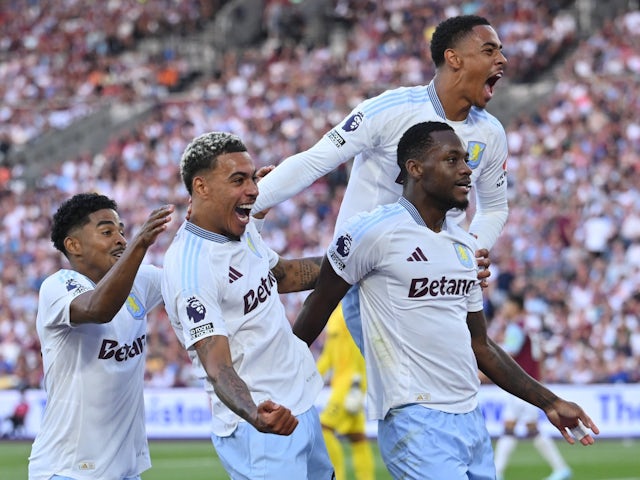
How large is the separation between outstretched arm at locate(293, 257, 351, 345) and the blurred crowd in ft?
45.4

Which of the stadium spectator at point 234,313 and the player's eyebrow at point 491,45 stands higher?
the player's eyebrow at point 491,45

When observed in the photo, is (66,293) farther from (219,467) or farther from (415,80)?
(415,80)

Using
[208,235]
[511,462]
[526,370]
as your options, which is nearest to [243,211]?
[208,235]

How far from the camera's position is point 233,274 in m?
6.30

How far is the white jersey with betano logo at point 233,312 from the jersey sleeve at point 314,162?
552 mm

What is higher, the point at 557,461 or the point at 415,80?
the point at 415,80

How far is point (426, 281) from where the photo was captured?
259 inches

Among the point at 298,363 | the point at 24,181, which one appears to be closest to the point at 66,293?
the point at 298,363

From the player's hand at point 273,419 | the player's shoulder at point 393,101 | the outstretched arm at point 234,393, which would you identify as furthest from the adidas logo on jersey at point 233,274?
the player's shoulder at point 393,101

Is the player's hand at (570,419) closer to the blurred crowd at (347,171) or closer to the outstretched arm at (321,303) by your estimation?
the outstretched arm at (321,303)

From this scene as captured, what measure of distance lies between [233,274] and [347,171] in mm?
19989

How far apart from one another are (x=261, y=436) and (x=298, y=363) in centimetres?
45

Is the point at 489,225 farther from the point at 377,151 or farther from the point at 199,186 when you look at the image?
the point at 199,186

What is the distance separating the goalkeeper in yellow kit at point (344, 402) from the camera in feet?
45.4
